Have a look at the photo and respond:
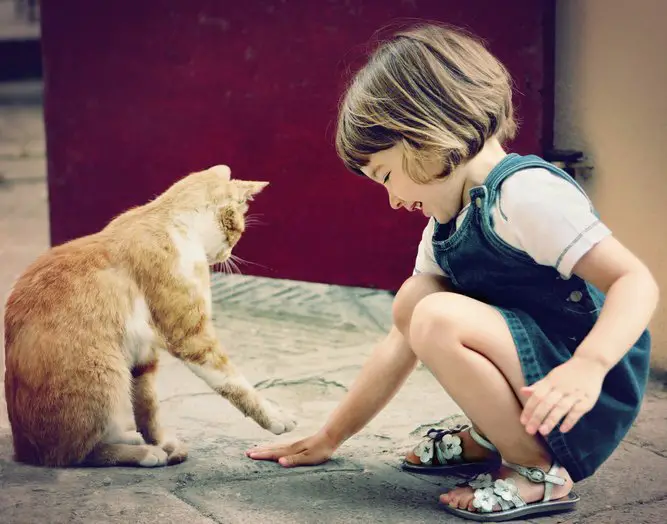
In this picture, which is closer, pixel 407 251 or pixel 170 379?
pixel 170 379

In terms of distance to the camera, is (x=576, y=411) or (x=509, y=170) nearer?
(x=576, y=411)

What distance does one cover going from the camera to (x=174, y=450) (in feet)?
7.84

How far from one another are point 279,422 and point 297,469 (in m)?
0.14

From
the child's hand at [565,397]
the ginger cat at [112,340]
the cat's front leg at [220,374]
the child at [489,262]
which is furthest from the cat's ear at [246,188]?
the child's hand at [565,397]

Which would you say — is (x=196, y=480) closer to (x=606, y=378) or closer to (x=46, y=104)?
(x=606, y=378)

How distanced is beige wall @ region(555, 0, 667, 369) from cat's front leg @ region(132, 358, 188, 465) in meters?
1.48

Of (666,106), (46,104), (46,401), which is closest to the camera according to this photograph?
(46,401)

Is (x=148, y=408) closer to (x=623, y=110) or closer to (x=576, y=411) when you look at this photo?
(x=576, y=411)

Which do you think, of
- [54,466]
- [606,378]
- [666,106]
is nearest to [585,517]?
[606,378]

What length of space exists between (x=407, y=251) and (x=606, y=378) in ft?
4.99

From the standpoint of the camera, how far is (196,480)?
88.7 inches

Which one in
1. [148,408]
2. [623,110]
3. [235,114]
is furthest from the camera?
[235,114]

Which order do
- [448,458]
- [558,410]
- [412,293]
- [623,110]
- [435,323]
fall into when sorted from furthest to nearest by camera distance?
[623,110] → [448,458] → [412,293] → [435,323] → [558,410]

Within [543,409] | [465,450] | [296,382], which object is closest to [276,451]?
[465,450]
